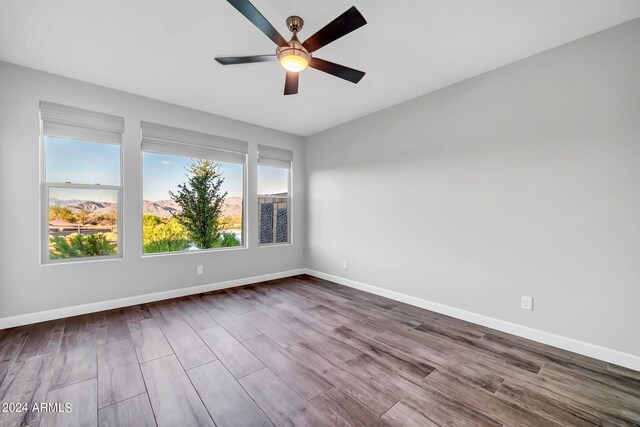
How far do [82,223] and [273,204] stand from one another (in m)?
2.58

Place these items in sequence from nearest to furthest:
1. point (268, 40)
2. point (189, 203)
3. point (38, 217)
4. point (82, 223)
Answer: point (268, 40) → point (38, 217) → point (82, 223) → point (189, 203)

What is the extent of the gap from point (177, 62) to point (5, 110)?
1.80m

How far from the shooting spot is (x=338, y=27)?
170cm

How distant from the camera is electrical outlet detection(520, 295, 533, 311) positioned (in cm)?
249

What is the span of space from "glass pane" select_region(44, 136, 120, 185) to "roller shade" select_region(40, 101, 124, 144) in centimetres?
10

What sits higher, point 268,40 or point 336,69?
point 268,40

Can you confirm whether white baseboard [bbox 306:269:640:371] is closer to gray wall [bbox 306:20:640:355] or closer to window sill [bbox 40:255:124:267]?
gray wall [bbox 306:20:640:355]

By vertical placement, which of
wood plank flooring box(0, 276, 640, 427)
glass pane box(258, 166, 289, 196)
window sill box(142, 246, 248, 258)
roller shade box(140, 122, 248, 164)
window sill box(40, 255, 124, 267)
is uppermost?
roller shade box(140, 122, 248, 164)

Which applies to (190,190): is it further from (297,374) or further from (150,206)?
(297,374)

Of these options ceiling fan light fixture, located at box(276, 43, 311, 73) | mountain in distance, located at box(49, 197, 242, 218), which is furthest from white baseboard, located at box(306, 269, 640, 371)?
ceiling fan light fixture, located at box(276, 43, 311, 73)

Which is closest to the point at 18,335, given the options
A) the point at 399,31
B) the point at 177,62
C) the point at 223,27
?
the point at 177,62

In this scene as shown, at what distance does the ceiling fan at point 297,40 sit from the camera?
1.57 meters

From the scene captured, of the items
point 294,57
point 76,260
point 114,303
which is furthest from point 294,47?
point 114,303

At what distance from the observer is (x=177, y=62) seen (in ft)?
8.52
